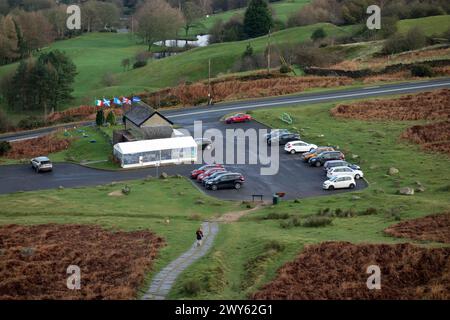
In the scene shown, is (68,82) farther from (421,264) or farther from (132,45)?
(421,264)

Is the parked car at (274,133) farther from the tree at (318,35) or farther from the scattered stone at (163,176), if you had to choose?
the tree at (318,35)

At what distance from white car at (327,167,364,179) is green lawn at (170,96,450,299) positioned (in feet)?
3.47

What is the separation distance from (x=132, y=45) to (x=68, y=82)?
63567 millimetres

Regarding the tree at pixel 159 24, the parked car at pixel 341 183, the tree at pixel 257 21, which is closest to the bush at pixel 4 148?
the parked car at pixel 341 183

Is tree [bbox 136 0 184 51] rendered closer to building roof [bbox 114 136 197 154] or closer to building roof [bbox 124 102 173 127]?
building roof [bbox 124 102 173 127]

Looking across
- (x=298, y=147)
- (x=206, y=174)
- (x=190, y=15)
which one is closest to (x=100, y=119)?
(x=206, y=174)

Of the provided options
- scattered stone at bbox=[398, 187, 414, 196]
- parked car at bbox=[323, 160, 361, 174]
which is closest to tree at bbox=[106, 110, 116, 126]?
parked car at bbox=[323, 160, 361, 174]

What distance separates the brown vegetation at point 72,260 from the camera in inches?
1261

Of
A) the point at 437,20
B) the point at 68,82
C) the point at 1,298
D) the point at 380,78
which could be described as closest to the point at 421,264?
the point at 1,298

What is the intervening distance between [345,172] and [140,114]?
23809 mm

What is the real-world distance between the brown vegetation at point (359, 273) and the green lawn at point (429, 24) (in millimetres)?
94509

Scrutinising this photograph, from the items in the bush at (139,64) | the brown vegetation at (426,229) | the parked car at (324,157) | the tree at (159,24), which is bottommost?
the brown vegetation at (426,229)

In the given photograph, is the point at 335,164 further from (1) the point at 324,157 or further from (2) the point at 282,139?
(2) the point at 282,139
